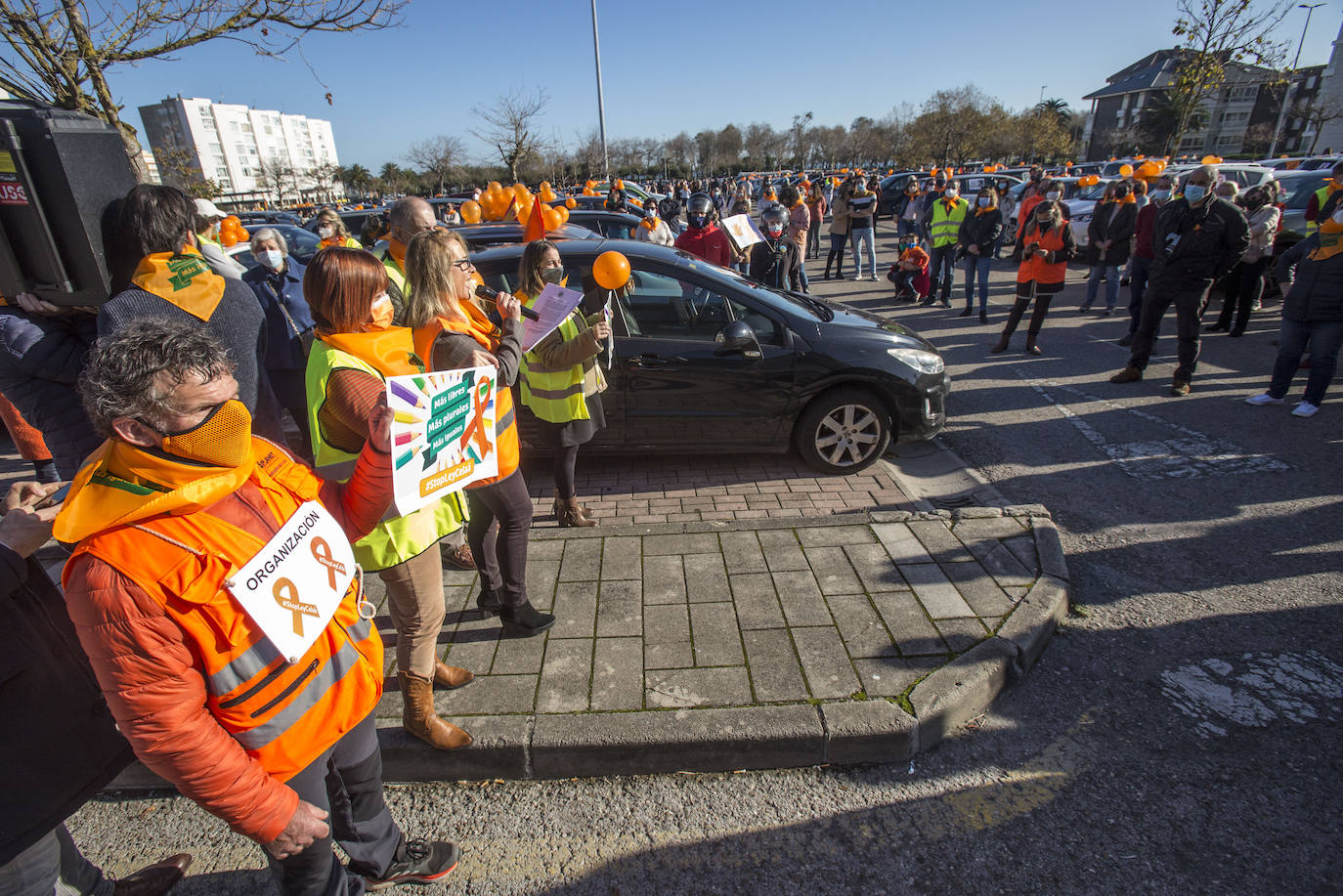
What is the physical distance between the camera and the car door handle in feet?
15.4

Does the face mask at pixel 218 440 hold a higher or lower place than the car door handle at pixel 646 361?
higher

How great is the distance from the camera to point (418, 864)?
6.95 ft

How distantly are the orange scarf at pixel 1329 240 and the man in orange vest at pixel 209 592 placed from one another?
7.32 meters

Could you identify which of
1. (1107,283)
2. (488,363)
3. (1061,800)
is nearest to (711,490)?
(488,363)

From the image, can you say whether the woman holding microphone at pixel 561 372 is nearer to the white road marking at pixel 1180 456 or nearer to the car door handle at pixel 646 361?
the car door handle at pixel 646 361

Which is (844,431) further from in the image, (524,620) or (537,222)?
(524,620)

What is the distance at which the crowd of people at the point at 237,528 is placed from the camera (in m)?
1.29

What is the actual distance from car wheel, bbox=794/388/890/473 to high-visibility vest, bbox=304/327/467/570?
126 inches

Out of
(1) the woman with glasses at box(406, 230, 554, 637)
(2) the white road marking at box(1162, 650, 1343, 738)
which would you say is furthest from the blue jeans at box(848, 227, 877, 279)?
(1) the woman with glasses at box(406, 230, 554, 637)

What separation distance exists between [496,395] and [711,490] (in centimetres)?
256

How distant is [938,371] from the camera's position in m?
5.03

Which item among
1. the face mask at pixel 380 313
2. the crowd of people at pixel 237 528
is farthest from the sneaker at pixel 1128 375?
the face mask at pixel 380 313

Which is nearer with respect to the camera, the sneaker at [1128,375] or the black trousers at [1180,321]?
the black trousers at [1180,321]

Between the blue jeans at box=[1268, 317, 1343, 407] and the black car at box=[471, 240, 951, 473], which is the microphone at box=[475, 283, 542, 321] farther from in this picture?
the blue jeans at box=[1268, 317, 1343, 407]
